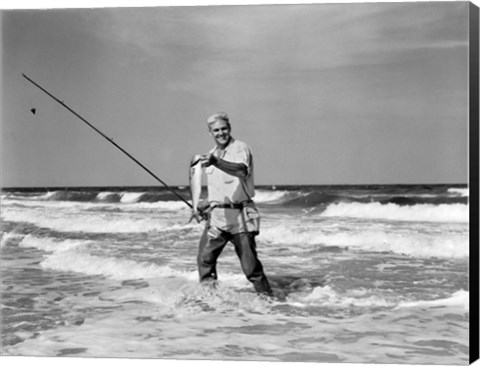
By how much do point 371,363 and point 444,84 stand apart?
162 centimetres

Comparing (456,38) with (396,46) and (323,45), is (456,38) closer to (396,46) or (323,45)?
(396,46)

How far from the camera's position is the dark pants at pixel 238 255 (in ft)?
13.1

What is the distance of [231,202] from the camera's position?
13.1ft

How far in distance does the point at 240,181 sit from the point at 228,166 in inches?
4.5

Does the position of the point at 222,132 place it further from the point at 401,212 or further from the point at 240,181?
the point at 401,212

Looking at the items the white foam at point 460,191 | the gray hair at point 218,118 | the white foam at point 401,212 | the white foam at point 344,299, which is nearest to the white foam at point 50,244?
the gray hair at point 218,118

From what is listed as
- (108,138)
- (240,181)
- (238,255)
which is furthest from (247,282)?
(108,138)

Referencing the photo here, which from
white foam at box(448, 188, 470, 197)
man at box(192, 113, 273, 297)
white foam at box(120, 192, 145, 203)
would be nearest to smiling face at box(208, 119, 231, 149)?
man at box(192, 113, 273, 297)

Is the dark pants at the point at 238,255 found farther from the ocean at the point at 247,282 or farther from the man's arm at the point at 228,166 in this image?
the man's arm at the point at 228,166

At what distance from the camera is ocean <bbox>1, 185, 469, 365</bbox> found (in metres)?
3.82

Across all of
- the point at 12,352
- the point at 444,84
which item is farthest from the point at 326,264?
the point at 12,352

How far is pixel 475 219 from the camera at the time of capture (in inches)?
150

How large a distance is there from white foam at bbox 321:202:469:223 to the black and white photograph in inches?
0.4

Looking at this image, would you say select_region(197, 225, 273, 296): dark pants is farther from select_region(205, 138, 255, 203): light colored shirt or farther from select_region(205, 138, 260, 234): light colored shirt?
select_region(205, 138, 255, 203): light colored shirt
